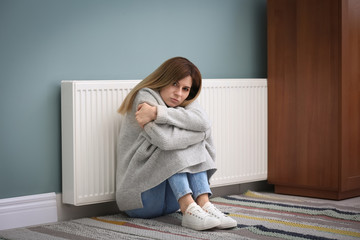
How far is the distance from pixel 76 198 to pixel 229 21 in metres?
1.31

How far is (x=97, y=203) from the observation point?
2.53 meters

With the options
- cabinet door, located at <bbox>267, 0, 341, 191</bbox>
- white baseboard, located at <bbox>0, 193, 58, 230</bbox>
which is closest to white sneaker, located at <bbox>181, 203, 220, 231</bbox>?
white baseboard, located at <bbox>0, 193, 58, 230</bbox>

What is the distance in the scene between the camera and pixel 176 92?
2.36 metres

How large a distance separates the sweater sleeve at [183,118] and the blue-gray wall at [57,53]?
1.34 ft

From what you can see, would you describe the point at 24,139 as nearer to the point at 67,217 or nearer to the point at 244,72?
the point at 67,217

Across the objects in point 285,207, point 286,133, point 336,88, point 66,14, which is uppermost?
point 66,14

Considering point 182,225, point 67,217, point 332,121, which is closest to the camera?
point 182,225

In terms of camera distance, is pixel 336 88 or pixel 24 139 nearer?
pixel 24 139

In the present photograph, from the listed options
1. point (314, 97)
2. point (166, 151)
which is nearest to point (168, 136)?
point (166, 151)

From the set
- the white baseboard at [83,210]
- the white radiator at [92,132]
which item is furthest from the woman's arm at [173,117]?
the white baseboard at [83,210]

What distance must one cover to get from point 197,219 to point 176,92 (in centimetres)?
53

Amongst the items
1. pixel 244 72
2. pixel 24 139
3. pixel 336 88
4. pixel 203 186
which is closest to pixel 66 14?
pixel 24 139

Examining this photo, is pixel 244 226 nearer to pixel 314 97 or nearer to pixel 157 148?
pixel 157 148

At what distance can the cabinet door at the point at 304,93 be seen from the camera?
285 centimetres
